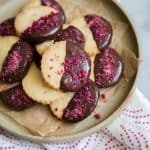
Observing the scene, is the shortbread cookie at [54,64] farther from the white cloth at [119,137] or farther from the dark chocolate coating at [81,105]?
the white cloth at [119,137]

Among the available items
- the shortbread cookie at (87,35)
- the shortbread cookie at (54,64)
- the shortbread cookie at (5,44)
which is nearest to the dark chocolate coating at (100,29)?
the shortbread cookie at (87,35)

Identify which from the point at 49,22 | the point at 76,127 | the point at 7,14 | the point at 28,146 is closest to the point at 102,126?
the point at 76,127

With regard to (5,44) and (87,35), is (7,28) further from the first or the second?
(87,35)

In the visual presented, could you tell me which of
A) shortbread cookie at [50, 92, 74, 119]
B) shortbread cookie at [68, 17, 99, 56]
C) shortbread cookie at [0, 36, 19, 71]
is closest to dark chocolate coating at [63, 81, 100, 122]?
shortbread cookie at [50, 92, 74, 119]

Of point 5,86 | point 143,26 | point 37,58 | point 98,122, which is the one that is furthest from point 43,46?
point 143,26

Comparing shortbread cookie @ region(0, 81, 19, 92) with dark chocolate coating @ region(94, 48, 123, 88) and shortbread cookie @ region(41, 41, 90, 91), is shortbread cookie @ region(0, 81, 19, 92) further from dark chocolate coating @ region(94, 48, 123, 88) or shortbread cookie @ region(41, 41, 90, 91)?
dark chocolate coating @ region(94, 48, 123, 88)

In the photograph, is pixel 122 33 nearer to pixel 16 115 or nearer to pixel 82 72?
pixel 82 72
